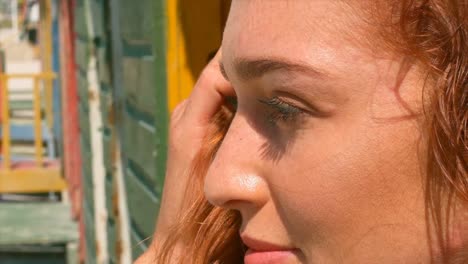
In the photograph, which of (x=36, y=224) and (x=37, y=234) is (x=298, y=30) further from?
(x=36, y=224)

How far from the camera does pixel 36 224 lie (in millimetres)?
7809

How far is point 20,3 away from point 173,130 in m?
21.0

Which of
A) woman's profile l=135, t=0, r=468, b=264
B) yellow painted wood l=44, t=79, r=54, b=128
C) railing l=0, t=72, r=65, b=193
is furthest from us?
yellow painted wood l=44, t=79, r=54, b=128

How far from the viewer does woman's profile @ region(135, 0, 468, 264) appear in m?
1.07

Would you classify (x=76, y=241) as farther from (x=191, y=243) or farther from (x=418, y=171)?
(x=418, y=171)

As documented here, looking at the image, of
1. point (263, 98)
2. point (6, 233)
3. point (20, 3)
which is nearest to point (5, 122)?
point (6, 233)

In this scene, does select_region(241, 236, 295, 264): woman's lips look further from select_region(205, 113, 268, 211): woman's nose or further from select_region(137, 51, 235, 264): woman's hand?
select_region(137, 51, 235, 264): woman's hand

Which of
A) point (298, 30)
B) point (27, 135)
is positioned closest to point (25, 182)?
point (27, 135)

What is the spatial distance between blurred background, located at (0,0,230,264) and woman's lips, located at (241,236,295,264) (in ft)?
3.41

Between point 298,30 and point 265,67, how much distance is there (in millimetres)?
69

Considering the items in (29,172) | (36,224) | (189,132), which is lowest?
(36,224)

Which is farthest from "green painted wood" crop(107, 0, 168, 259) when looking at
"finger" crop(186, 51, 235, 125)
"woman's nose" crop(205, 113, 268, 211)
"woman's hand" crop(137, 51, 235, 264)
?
"woman's nose" crop(205, 113, 268, 211)

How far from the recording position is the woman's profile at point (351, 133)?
1067 millimetres

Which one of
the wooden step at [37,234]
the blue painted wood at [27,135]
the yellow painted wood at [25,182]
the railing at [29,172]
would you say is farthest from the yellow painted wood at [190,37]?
the blue painted wood at [27,135]
